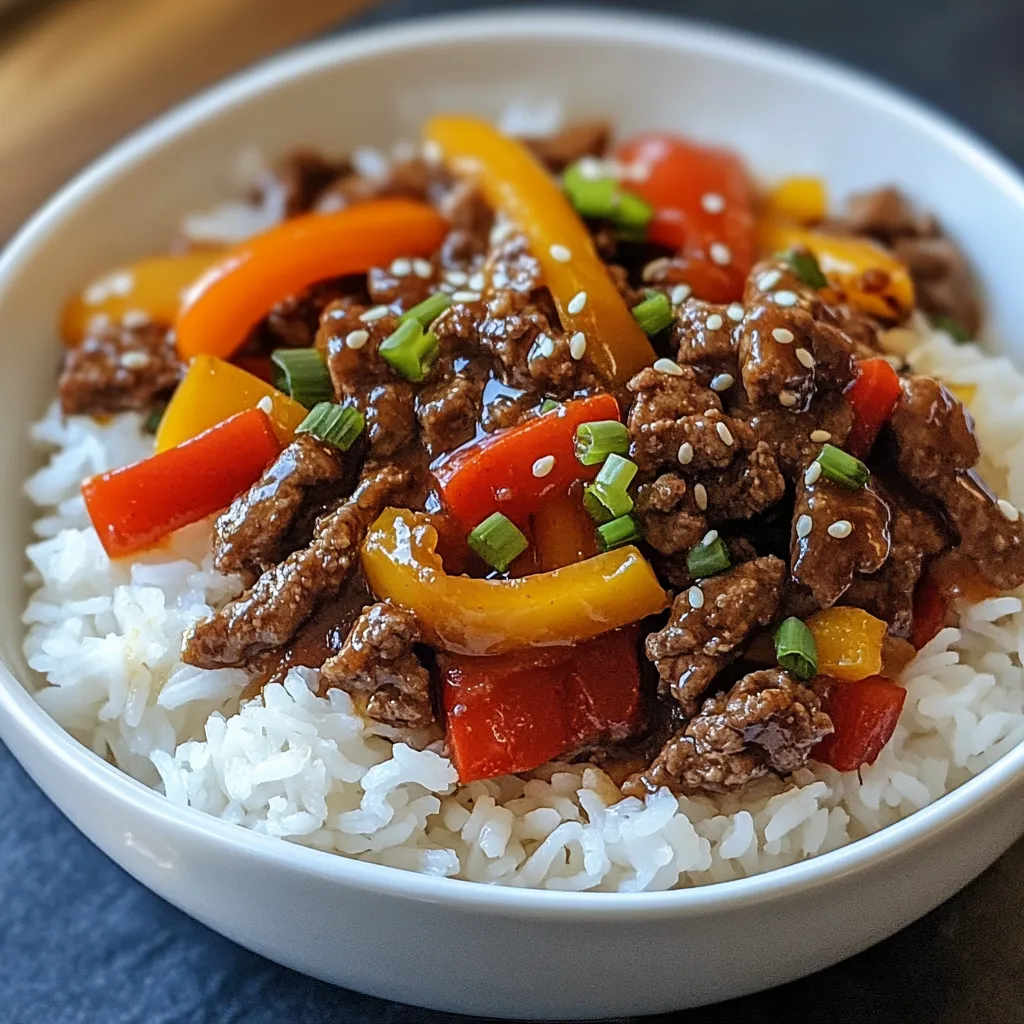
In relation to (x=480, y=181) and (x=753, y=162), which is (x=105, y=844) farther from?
(x=753, y=162)

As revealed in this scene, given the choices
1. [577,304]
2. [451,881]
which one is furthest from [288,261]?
[451,881]

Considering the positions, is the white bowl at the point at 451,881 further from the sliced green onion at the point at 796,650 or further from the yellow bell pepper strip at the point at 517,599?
the yellow bell pepper strip at the point at 517,599

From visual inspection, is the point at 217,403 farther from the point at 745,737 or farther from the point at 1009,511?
the point at 1009,511

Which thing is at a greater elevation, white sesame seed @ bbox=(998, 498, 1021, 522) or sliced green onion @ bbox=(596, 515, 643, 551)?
sliced green onion @ bbox=(596, 515, 643, 551)

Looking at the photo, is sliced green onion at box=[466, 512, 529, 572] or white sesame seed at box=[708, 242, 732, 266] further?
white sesame seed at box=[708, 242, 732, 266]

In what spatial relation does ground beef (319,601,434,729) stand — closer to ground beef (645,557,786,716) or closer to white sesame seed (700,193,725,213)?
ground beef (645,557,786,716)

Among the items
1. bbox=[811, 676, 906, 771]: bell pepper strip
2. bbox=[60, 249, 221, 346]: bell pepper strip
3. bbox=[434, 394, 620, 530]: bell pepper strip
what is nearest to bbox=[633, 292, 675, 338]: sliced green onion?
bbox=[434, 394, 620, 530]: bell pepper strip

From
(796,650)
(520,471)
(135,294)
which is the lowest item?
(796,650)
